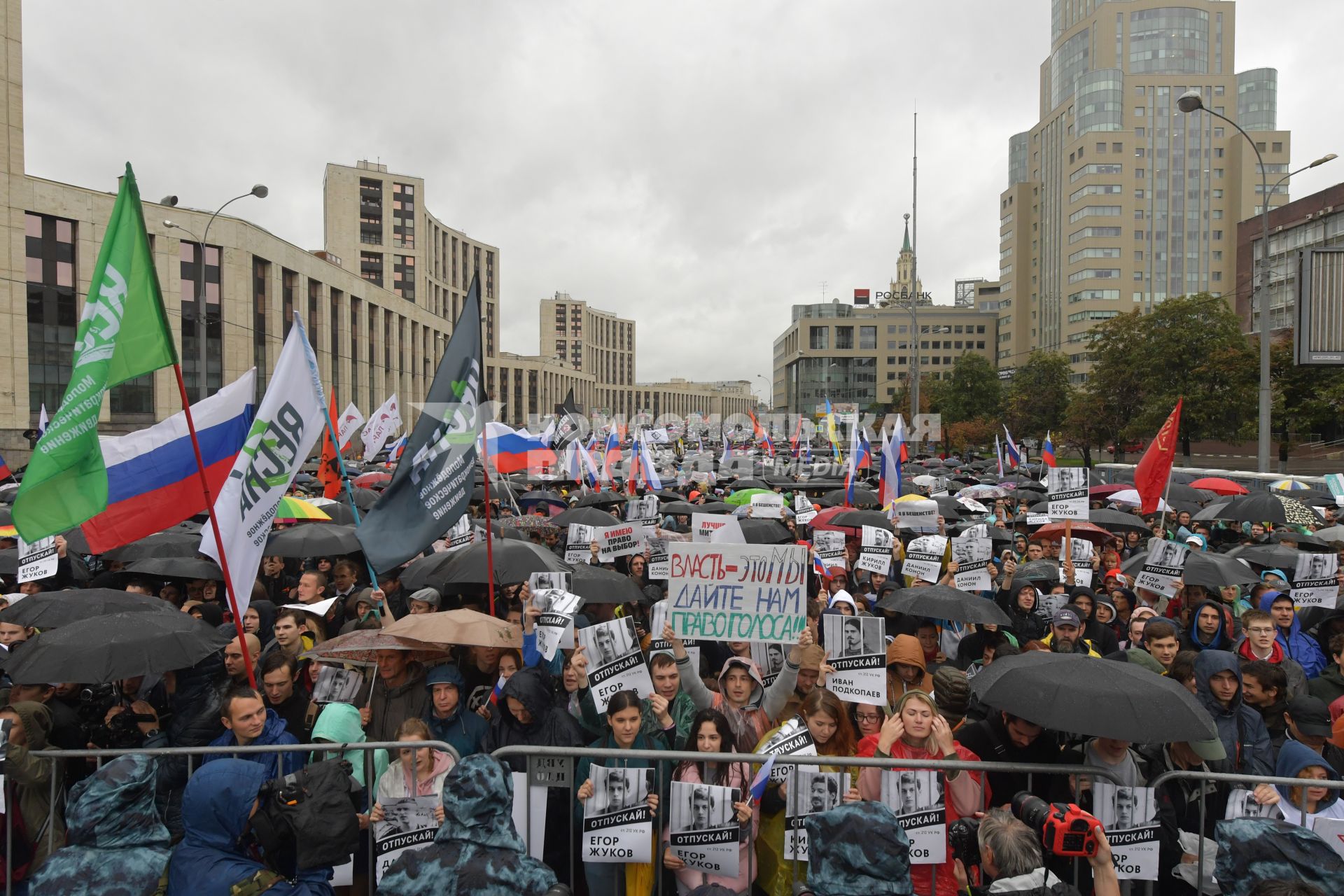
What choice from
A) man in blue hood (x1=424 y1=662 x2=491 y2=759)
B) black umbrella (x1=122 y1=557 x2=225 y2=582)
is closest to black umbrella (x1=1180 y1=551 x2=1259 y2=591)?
man in blue hood (x1=424 y1=662 x2=491 y2=759)

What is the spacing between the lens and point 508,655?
530 cm

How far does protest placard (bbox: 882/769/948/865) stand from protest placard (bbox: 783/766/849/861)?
203mm

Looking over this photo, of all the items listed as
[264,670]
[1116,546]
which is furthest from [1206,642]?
[264,670]

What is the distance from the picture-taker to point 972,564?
781cm

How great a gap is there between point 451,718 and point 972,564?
4.89 m

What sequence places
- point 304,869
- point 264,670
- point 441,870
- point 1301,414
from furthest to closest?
1. point 1301,414
2. point 264,670
3. point 304,869
4. point 441,870

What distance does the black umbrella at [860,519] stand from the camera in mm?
11688

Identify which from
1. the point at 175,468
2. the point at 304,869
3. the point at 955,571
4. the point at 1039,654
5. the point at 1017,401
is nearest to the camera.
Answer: the point at 304,869

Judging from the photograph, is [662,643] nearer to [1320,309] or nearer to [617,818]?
[617,818]

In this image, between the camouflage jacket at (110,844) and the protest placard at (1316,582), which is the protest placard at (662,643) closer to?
the camouflage jacket at (110,844)

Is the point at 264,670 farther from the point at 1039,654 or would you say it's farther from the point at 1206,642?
the point at 1206,642

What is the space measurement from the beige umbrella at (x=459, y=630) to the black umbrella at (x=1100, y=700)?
8.78 ft

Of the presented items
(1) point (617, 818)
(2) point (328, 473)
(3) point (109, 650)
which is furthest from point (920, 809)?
(2) point (328, 473)

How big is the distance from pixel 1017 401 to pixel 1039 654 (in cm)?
5359
